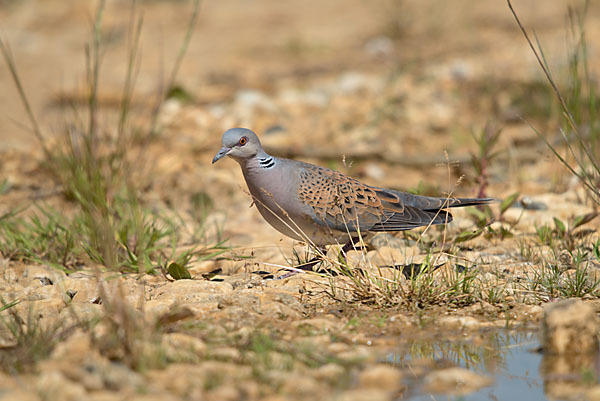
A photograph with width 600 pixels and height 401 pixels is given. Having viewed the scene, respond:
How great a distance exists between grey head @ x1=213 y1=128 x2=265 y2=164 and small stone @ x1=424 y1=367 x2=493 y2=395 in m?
1.68

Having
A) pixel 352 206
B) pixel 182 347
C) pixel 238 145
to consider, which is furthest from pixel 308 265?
pixel 182 347

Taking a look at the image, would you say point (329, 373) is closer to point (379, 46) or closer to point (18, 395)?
point (18, 395)

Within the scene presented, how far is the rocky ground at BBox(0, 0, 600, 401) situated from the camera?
2.78 meters

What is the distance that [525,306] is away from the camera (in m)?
3.59

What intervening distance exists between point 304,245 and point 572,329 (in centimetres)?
192

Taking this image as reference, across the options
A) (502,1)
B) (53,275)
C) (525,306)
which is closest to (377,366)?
(525,306)

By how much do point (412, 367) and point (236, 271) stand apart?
167cm

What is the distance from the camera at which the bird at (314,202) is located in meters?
3.98

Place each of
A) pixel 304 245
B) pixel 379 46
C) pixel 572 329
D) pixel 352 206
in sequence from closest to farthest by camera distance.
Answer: pixel 572 329 < pixel 352 206 < pixel 304 245 < pixel 379 46

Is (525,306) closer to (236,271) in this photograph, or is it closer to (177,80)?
(236,271)

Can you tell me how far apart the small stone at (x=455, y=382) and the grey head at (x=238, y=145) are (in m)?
1.68

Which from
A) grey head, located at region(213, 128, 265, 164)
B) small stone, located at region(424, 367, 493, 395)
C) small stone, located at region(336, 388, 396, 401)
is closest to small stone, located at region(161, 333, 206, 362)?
small stone, located at region(336, 388, 396, 401)

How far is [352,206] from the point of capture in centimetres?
411

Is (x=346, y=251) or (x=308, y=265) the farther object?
(x=346, y=251)
